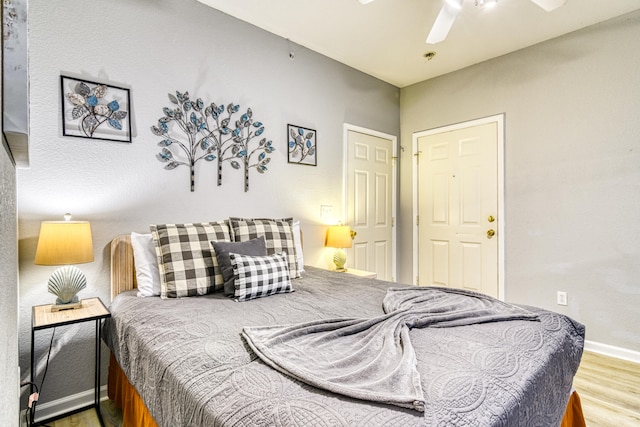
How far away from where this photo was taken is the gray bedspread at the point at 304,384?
78cm

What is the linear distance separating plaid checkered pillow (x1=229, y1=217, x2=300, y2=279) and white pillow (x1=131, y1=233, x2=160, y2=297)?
1.75 ft

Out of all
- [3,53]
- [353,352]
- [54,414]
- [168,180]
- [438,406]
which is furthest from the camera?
[168,180]

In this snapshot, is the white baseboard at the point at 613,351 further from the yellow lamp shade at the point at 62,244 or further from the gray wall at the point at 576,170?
the yellow lamp shade at the point at 62,244

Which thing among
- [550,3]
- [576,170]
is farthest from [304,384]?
[576,170]

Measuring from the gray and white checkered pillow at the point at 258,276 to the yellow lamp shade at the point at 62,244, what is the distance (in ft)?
2.49

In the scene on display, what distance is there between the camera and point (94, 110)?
1.99 meters

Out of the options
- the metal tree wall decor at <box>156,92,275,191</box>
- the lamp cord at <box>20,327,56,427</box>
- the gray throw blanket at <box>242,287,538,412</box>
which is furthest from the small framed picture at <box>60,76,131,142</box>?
the gray throw blanket at <box>242,287,538,412</box>

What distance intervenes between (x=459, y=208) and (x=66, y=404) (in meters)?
3.69

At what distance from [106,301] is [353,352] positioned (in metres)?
1.74

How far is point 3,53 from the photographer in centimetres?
50

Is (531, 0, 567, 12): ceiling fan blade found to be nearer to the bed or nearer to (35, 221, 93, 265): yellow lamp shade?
the bed

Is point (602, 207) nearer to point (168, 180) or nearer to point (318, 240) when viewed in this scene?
point (318, 240)

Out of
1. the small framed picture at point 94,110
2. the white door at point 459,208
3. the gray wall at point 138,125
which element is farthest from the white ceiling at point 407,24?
the small framed picture at point 94,110

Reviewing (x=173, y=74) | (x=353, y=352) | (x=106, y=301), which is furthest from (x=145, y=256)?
(x=353, y=352)
